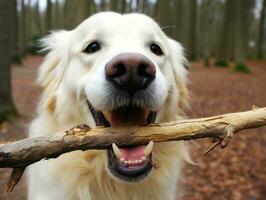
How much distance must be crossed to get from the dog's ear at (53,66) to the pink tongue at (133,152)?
3.47 ft

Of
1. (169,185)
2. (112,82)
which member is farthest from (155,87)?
(169,185)

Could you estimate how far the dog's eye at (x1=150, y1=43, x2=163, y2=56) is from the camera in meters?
3.17

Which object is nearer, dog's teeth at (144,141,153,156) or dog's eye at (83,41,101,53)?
dog's teeth at (144,141,153,156)

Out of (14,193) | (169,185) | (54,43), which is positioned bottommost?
(14,193)

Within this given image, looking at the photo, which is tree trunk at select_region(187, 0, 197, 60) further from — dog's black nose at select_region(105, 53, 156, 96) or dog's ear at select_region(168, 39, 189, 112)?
dog's black nose at select_region(105, 53, 156, 96)

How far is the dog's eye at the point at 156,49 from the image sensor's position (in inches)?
125

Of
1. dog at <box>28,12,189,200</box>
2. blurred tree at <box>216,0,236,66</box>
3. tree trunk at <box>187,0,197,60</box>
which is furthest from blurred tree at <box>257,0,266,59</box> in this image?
dog at <box>28,12,189,200</box>

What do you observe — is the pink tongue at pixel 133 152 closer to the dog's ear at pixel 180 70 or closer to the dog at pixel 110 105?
the dog at pixel 110 105

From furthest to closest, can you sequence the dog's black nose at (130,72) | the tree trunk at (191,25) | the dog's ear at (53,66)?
the tree trunk at (191,25) → the dog's ear at (53,66) → the dog's black nose at (130,72)

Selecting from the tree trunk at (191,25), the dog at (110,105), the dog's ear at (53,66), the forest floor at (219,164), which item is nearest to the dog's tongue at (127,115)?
the dog at (110,105)

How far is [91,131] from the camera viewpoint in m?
2.17

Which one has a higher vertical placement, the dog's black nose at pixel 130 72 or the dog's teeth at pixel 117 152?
the dog's black nose at pixel 130 72

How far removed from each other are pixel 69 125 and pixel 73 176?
435 millimetres

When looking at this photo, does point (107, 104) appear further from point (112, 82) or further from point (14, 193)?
point (14, 193)
